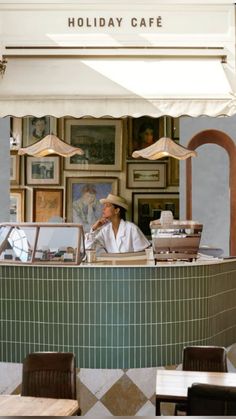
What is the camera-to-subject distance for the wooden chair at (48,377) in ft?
15.1

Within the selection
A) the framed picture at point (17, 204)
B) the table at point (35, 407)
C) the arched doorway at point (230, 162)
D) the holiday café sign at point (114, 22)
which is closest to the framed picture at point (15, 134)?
the framed picture at point (17, 204)

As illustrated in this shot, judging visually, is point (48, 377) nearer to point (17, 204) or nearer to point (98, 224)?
point (98, 224)

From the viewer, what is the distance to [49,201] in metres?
10.6

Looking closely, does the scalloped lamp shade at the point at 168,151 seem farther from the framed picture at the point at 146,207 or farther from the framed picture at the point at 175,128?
the framed picture at the point at 146,207

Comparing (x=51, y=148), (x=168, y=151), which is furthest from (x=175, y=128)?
(x=51, y=148)

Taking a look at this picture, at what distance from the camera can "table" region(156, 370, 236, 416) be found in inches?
165

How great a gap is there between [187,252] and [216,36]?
8.67ft

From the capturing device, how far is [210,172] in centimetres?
1002

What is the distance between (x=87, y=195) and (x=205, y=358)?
5940 mm

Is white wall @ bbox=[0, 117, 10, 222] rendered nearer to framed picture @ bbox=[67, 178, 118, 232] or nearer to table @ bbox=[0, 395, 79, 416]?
framed picture @ bbox=[67, 178, 118, 232]

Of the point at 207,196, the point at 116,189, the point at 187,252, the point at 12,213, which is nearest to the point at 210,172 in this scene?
the point at 207,196

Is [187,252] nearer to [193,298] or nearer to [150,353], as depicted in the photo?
[193,298]

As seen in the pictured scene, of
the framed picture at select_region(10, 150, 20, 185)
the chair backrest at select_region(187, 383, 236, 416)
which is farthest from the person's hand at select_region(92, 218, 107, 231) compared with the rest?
the chair backrest at select_region(187, 383, 236, 416)

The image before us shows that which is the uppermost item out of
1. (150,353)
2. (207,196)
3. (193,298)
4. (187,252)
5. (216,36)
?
(216,36)
